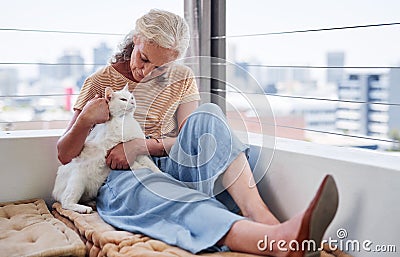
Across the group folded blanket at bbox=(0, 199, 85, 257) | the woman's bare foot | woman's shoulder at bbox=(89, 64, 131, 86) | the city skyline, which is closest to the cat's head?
woman's shoulder at bbox=(89, 64, 131, 86)

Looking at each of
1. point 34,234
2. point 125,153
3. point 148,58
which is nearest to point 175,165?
point 125,153

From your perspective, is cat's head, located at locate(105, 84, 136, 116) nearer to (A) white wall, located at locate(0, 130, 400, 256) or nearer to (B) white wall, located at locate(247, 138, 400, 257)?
(A) white wall, located at locate(0, 130, 400, 256)

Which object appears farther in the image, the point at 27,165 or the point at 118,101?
the point at 27,165

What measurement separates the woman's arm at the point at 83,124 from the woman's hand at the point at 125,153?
0.11 m

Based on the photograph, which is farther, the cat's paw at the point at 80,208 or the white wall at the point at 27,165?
the white wall at the point at 27,165

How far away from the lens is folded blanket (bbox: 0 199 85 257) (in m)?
1.54

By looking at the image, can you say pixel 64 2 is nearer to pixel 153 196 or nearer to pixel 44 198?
pixel 44 198

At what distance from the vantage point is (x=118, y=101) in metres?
1.94

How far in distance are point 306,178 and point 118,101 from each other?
0.73m

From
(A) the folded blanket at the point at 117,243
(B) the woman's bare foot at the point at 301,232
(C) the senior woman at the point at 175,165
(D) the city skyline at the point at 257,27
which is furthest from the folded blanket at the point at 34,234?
(D) the city skyline at the point at 257,27

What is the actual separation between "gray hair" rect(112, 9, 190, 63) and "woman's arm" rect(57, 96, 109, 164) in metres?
0.27

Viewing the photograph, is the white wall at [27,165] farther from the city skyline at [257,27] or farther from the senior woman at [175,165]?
the city skyline at [257,27]

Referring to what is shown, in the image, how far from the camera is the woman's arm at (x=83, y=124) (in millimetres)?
1927

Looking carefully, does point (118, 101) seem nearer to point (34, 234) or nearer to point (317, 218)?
point (34, 234)
